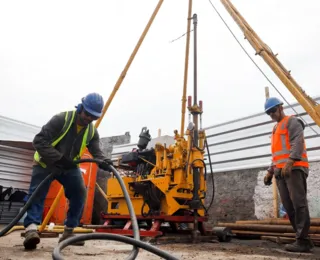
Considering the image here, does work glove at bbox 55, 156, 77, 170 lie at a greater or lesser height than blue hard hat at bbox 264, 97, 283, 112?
lesser

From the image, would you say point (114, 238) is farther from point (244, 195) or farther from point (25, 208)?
point (244, 195)

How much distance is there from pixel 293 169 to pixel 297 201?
1.03 feet

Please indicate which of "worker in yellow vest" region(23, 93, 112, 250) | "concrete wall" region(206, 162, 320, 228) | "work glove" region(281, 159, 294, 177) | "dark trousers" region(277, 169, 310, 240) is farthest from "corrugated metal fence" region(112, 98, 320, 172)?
"worker in yellow vest" region(23, 93, 112, 250)

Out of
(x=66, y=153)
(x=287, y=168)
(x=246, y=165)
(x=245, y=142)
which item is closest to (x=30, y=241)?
(x=66, y=153)

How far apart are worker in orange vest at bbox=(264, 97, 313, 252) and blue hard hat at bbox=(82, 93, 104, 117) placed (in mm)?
1834

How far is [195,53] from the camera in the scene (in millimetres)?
4637

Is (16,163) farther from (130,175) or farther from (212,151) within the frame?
(212,151)

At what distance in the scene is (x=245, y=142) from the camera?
531 cm

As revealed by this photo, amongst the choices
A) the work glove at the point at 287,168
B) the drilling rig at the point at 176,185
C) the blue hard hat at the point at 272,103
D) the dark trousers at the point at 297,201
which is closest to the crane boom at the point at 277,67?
the blue hard hat at the point at 272,103

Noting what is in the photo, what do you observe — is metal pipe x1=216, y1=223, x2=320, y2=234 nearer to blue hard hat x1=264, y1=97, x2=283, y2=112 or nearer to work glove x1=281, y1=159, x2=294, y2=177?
work glove x1=281, y1=159, x2=294, y2=177

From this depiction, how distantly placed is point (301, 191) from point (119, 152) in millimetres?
5523

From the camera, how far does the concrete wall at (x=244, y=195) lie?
434 centimetres

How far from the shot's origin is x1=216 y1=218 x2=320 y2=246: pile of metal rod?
11.6 feet

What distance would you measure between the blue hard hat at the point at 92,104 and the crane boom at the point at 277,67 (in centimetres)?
208
